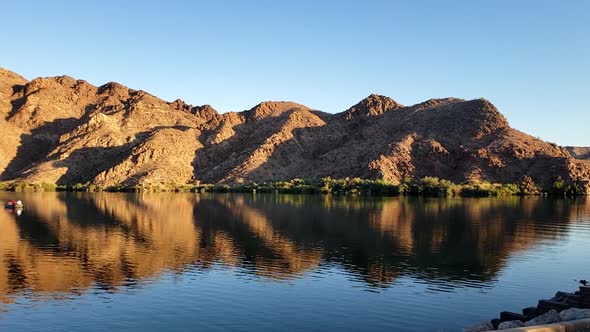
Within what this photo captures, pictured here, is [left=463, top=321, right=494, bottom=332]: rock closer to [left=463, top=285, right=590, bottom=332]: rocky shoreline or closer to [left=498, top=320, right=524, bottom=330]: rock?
[left=463, top=285, right=590, bottom=332]: rocky shoreline

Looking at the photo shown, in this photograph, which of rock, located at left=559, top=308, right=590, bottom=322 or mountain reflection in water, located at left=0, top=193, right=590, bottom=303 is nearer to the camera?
rock, located at left=559, top=308, right=590, bottom=322

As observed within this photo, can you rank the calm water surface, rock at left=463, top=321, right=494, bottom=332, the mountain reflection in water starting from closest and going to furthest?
rock at left=463, top=321, right=494, bottom=332
the calm water surface
the mountain reflection in water

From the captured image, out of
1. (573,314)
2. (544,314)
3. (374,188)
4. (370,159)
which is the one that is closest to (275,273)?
(544,314)

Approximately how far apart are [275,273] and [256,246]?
38.5 ft

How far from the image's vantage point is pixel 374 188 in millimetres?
146875

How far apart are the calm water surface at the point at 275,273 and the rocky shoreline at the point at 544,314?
239cm

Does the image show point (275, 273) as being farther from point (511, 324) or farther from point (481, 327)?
point (511, 324)

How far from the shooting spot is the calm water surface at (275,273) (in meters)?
25.4

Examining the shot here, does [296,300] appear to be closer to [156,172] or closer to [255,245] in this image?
[255,245]

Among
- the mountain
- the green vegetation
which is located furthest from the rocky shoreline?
Answer: the mountain

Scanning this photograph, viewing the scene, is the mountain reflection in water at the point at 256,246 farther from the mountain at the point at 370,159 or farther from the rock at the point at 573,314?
the mountain at the point at 370,159

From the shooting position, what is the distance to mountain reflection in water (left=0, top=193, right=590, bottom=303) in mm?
34406

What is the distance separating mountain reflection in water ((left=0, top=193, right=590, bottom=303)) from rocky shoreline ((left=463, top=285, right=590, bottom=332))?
8848mm

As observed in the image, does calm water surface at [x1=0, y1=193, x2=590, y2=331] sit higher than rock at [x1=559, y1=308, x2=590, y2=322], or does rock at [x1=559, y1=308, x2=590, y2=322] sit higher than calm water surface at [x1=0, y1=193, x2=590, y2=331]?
rock at [x1=559, y1=308, x2=590, y2=322]
